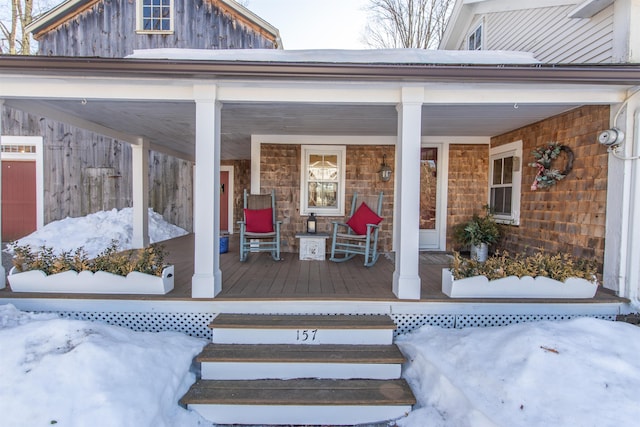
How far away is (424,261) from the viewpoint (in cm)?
486

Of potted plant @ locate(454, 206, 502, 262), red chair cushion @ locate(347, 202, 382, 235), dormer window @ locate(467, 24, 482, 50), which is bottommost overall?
potted plant @ locate(454, 206, 502, 262)

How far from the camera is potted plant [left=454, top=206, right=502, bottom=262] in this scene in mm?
5105

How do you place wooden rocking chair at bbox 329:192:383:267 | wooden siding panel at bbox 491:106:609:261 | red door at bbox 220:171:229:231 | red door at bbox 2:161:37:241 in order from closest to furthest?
wooden siding panel at bbox 491:106:609:261, wooden rocking chair at bbox 329:192:383:267, red door at bbox 2:161:37:241, red door at bbox 220:171:229:231

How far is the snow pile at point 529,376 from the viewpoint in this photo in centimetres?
190

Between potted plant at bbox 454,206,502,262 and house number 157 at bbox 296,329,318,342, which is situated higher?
potted plant at bbox 454,206,502,262

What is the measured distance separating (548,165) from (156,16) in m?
8.74

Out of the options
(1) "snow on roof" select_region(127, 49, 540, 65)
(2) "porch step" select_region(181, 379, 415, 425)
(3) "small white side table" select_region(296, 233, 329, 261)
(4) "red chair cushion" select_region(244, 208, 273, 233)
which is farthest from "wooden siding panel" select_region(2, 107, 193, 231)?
(2) "porch step" select_region(181, 379, 415, 425)

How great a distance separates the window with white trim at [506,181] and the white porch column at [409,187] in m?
2.60

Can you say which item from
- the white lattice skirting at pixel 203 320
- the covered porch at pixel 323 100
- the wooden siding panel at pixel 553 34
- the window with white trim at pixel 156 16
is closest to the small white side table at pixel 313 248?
the covered porch at pixel 323 100

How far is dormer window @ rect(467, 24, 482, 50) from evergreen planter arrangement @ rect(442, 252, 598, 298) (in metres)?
4.93

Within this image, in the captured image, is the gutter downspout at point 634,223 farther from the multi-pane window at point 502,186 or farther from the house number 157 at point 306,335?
the house number 157 at point 306,335

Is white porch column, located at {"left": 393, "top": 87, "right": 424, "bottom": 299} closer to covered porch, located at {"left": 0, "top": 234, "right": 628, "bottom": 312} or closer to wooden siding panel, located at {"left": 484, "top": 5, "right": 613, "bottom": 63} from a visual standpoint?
covered porch, located at {"left": 0, "top": 234, "right": 628, "bottom": 312}

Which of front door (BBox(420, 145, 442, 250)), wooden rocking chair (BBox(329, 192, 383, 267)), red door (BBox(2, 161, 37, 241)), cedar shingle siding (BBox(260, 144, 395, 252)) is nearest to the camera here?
wooden rocking chair (BBox(329, 192, 383, 267))

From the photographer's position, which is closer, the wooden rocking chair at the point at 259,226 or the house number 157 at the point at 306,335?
the house number 157 at the point at 306,335
